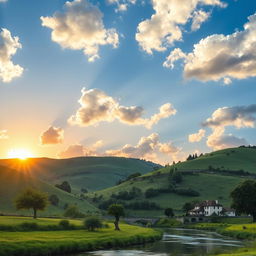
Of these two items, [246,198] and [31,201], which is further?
[246,198]

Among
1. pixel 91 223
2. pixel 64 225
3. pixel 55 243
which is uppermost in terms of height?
pixel 91 223

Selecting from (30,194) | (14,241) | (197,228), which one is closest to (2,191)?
(30,194)

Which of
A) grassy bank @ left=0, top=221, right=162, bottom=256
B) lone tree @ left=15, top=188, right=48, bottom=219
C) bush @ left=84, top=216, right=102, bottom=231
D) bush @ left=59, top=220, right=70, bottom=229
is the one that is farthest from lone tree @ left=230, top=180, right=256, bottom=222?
bush @ left=59, top=220, right=70, bottom=229

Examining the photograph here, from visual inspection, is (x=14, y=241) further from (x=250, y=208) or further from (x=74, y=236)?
(x=250, y=208)

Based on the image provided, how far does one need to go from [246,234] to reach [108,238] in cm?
4121

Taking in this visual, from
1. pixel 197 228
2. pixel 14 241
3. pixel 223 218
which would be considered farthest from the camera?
pixel 223 218

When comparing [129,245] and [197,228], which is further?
[197,228]

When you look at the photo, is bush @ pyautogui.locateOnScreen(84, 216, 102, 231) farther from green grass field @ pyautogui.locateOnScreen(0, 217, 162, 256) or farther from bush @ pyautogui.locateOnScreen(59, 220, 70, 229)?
green grass field @ pyautogui.locateOnScreen(0, 217, 162, 256)

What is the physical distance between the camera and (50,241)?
7188cm

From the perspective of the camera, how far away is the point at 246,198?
145 m

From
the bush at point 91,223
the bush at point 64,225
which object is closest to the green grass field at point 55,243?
the bush at point 91,223

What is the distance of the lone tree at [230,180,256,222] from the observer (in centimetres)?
14400

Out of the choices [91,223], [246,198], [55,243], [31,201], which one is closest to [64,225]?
[91,223]

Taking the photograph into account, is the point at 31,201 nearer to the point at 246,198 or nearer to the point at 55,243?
the point at 55,243
